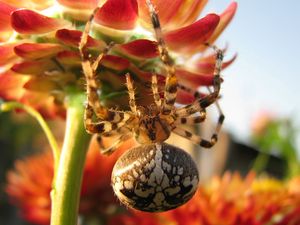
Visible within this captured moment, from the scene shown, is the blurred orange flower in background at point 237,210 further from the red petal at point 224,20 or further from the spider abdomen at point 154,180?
the red petal at point 224,20

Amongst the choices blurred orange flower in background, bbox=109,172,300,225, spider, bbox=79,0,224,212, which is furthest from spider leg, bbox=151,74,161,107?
blurred orange flower in background, bbox=109,172,300,225

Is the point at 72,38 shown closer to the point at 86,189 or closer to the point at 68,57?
the point at 68,57

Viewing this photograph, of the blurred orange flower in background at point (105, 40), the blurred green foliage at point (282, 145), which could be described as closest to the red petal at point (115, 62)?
the blurred orange flower in background at point (105, 40)

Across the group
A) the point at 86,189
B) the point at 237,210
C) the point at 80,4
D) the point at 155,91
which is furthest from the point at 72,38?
the point at 86,189

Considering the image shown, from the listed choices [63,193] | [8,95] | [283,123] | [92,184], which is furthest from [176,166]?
[283,123]

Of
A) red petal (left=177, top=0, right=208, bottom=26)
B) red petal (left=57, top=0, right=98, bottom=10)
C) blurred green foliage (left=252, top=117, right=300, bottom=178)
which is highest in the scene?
red petal (left=177, top=0, right=208, bottom=26)

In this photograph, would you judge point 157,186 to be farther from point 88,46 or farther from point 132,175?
point 88,46

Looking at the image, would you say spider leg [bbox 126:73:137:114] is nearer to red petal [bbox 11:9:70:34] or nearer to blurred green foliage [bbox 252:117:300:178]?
red petal [bbox 11:9:70:34]
